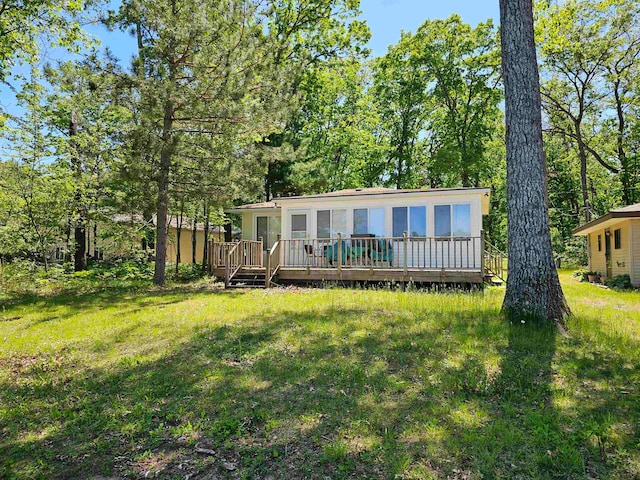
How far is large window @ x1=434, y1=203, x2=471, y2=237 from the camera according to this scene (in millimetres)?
11875

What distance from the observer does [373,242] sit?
40.1 ft

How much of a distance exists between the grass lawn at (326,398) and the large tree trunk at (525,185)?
1.56 ft

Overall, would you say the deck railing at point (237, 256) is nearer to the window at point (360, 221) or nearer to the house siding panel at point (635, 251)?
the window at point (360, 221)

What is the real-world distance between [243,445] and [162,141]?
8.89m

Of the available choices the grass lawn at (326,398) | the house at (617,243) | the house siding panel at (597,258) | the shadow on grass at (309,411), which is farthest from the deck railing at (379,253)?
the house siding panel at (597,258)

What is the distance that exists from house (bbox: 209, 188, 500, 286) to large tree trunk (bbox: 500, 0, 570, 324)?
180 inches

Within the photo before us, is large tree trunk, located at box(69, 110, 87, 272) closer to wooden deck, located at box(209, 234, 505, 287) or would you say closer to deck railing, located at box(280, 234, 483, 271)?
wooden deck, located at box(209, 234, 505, 287)

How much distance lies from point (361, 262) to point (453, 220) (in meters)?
3.14

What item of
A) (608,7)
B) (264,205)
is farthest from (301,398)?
(608,7)

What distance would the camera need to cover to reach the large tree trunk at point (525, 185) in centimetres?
555

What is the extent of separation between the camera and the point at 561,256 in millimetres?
26578

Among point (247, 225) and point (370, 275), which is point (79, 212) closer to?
point (247, 225)

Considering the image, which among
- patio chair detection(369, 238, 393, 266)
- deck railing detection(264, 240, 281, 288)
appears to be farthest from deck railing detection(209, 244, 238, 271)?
patio chair detection(369, 238, 393, 266)

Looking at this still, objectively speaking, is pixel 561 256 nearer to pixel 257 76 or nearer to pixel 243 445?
pixel 257 76
